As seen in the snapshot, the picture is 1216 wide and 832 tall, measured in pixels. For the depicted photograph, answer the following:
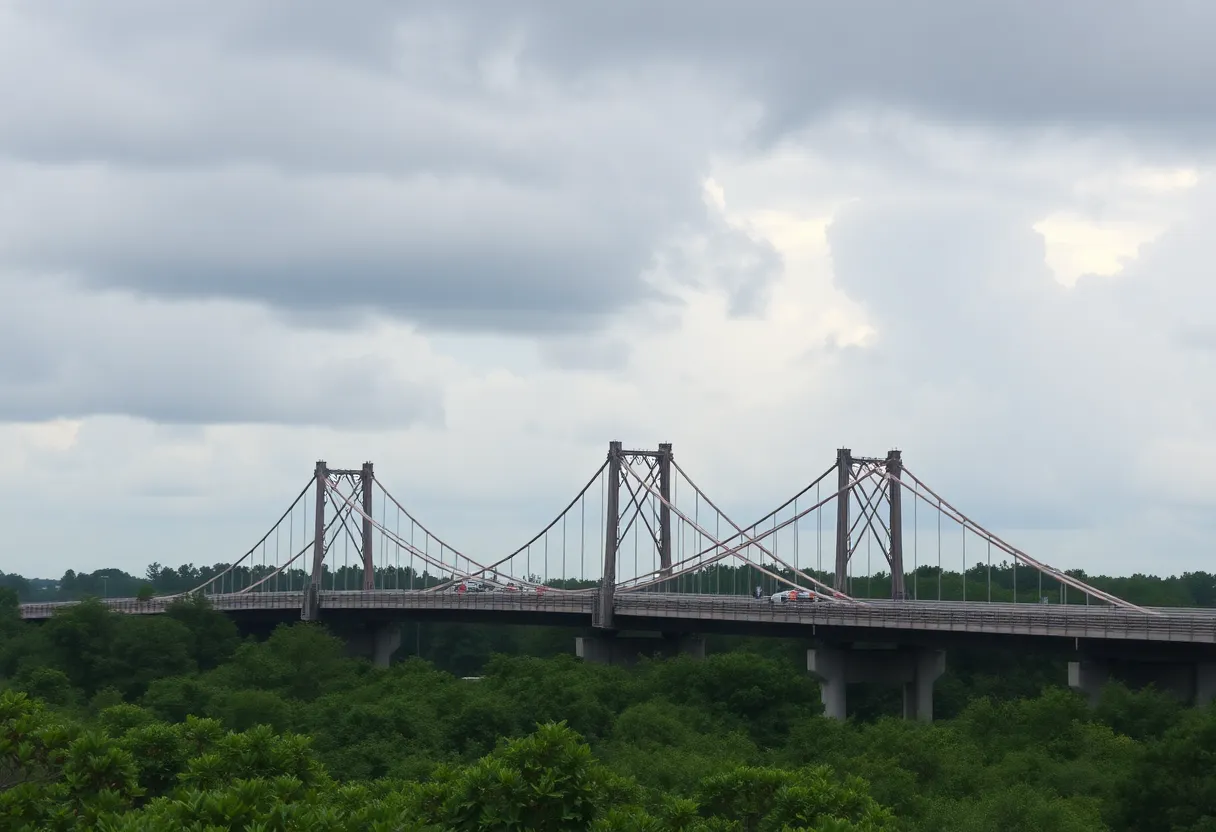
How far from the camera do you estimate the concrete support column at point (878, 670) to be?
91562 mm

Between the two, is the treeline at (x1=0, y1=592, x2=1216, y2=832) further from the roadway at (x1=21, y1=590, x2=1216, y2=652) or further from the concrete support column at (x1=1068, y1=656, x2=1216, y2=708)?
the roadway at (x1=21, y1=590, x2=1216, y2=652)

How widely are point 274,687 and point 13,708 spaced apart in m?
70.7

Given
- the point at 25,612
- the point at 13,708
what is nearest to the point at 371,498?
the point at 25,612

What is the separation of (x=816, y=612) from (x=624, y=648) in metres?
23.2

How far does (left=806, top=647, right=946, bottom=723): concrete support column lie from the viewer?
9156 cm

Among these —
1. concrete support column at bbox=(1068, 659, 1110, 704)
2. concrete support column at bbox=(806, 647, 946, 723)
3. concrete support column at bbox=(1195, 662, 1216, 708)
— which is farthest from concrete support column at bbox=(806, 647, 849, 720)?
concrete support column at bbox=(1195, 662, 1216, 708)

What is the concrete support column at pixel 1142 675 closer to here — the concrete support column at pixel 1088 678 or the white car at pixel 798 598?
the concrete support column at pixel 1088 678

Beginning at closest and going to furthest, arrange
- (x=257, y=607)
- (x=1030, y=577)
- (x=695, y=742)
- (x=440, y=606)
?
(x=695, y=742)
(x=440, y=606)
(x=257, y=607)
(x=1030, y=577)

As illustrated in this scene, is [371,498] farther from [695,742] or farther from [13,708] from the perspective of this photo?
[13,708]

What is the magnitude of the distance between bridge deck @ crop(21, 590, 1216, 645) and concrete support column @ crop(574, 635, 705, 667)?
2.14 m

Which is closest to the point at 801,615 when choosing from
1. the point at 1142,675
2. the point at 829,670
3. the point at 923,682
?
the point at 829,670

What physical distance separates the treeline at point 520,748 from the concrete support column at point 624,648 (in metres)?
9.35

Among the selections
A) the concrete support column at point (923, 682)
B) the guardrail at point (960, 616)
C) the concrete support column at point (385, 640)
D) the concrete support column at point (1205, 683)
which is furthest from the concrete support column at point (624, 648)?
the concrete support column at point (1205, 683)

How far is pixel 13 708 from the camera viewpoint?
105 ft
